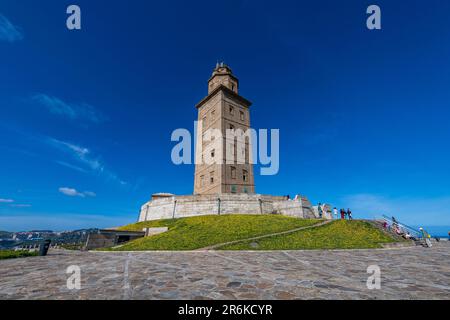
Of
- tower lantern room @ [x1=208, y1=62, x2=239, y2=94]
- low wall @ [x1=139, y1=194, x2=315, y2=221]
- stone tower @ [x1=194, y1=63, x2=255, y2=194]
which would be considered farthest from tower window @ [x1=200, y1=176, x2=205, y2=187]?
tower lantern room @ [x1=208, y1=62, x2=239, y2=94]

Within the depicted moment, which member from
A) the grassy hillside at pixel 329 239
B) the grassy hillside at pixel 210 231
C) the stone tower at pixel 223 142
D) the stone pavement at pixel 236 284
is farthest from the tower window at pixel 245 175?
the stone pavement at pixel 236 284

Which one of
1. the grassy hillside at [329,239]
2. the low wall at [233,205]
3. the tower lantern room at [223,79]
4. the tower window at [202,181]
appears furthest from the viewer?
the tower lantern room at [223,79]

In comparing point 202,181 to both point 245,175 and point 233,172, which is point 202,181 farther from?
point 245,175

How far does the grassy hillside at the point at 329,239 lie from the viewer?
601 inches

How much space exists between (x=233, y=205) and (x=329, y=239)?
13719 mm

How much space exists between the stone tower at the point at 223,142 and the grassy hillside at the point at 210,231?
30.1 feet

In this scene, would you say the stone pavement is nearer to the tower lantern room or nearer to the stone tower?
the stone tower

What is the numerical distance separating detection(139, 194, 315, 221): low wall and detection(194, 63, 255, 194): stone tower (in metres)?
4.20

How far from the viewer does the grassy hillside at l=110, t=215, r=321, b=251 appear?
678 inches

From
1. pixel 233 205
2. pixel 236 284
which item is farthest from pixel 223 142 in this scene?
pixel 236 284

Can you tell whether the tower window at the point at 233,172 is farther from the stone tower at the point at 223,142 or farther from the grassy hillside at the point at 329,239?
the grassy hillside at the point at 329,239
